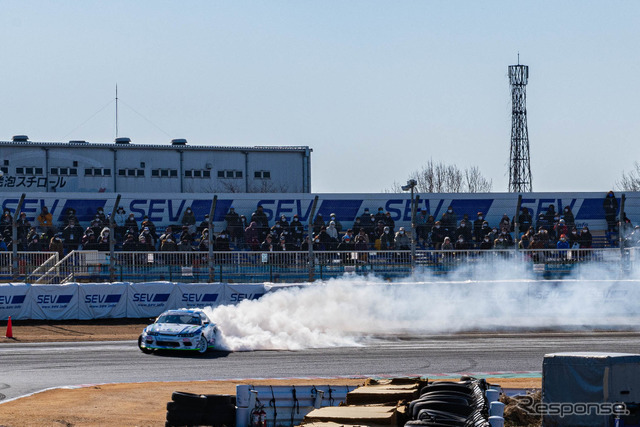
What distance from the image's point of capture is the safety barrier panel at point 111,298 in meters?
27.4

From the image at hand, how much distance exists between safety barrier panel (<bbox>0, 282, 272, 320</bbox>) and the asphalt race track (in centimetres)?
400

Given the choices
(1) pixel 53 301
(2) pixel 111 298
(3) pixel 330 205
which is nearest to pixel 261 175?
(3) pixel 330 205

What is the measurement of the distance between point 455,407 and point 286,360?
10.1 meters

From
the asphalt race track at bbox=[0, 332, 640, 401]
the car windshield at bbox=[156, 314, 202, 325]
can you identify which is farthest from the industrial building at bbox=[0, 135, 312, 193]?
the car windshield at bbox=[156, 314, 202, 325]

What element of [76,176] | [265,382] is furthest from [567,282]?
[76,176]

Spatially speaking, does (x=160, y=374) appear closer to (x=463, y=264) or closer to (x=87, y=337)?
(x=87, y=337)

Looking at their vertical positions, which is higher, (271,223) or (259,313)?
(271,223)

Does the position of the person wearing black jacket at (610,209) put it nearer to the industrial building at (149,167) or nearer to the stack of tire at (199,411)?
the industrial building at (149,167)

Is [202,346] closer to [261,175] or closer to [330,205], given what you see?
[330,205]

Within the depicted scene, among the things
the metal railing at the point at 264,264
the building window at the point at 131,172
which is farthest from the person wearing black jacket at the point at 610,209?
the building window at the point at 131,172

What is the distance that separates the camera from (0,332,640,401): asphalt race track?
57.4 ft

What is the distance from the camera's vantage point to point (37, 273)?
2866 cm

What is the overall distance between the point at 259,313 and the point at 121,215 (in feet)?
37.8

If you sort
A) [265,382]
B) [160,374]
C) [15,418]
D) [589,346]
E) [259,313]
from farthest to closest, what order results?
[259,313]
[589,346]
[160,374]
[265,382]
[15,418]
